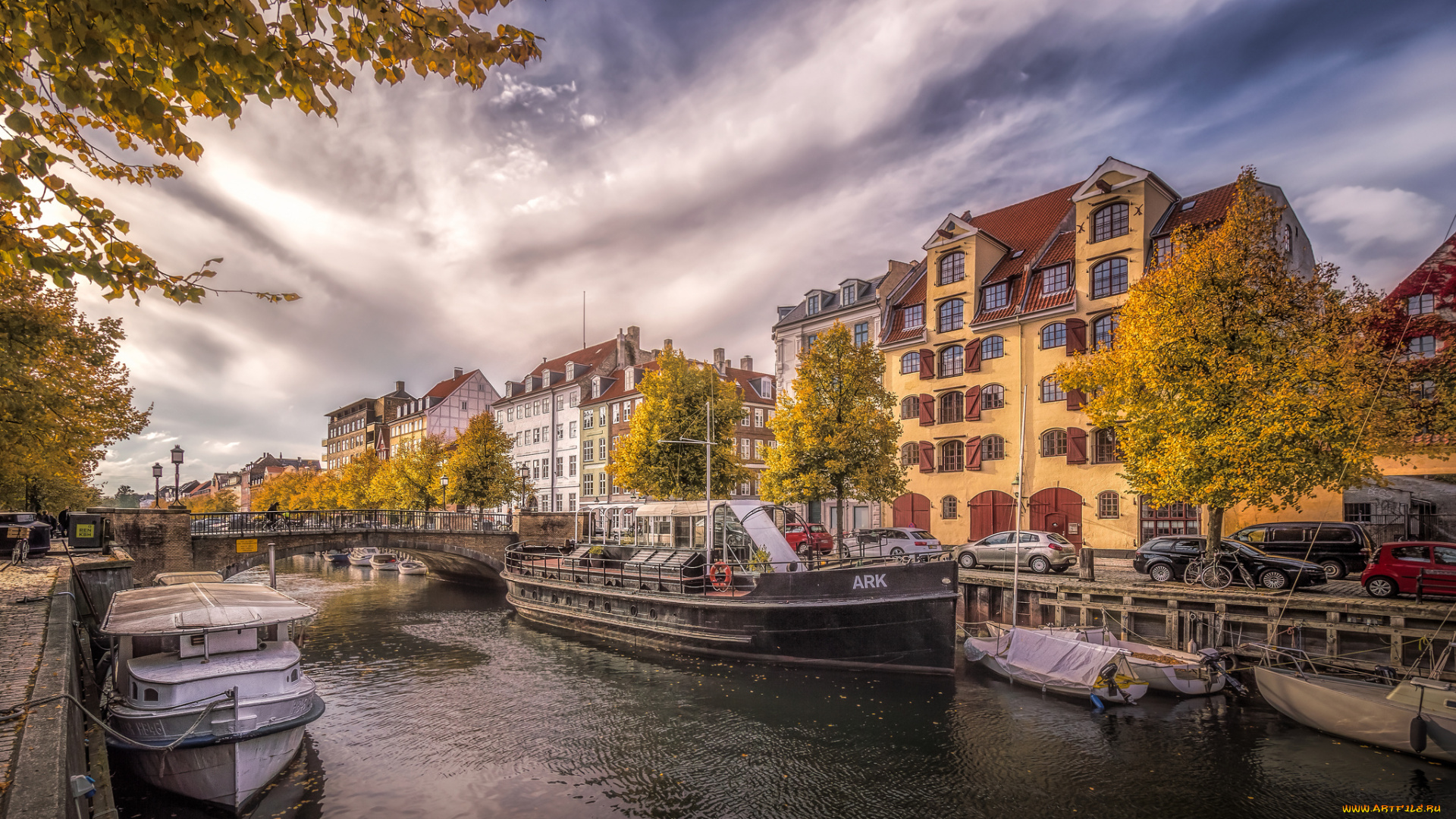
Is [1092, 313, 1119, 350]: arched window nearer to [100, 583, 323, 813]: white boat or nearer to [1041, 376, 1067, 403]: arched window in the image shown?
[1041, 376, 1067, 403]: arched window

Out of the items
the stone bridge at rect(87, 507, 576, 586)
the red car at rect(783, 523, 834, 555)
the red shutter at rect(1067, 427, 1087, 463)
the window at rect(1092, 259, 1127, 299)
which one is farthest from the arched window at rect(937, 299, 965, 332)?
the stone bridge at rect(87, 507, 576, 586)

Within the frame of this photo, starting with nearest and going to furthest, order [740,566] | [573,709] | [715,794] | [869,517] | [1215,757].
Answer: [715,794] < [1215,757] < [573,709] < [740,566] < [869,517]

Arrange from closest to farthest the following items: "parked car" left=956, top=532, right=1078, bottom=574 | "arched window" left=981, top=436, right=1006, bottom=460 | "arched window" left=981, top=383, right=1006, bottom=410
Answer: "parked car" left=956, top=532, right=1078, bottom=574, "arched window" left=981, top=436, right=1006, bottom=460, "arched window" left=981, top=383, right=1006, bottom=410

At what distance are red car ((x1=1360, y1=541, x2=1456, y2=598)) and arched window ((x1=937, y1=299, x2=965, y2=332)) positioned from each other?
22875mm

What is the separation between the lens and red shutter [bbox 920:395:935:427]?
3953 centimetres

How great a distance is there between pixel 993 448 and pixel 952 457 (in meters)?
2.34

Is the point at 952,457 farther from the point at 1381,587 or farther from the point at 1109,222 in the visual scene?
the point at 1381,587

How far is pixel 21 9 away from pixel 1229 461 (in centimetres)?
2420

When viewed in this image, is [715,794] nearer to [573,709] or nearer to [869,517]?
A: [573,709]

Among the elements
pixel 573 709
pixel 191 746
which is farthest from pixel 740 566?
pixel 191 746

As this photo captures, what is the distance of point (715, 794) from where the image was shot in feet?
40.7

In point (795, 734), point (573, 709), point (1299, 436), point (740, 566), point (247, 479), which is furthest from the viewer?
point (247, 479)

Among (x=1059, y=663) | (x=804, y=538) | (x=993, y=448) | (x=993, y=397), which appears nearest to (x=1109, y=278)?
(x=993, y=397)

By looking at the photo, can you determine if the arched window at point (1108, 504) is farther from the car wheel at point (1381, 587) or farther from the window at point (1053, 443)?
the car wheel at point (1381, 587)
